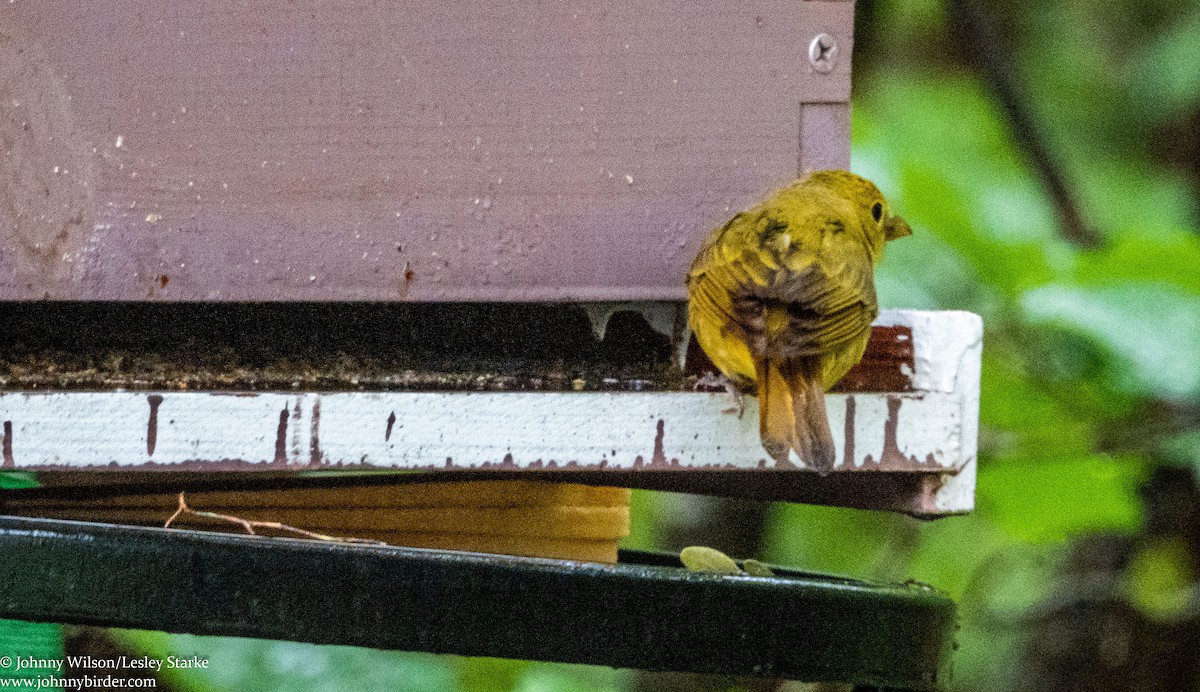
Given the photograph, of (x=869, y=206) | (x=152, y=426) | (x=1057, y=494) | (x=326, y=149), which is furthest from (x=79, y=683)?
(x=1057, y=494)

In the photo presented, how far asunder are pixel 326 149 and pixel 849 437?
0.90m

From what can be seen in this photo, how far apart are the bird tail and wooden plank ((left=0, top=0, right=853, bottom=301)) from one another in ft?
0.89

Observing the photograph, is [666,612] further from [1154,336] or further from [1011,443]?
A: [1011,443]

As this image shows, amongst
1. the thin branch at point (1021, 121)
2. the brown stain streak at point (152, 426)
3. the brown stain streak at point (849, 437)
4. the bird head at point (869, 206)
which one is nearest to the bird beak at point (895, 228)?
the bird head at point (869, 206)

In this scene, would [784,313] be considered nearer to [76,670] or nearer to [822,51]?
[822,51]

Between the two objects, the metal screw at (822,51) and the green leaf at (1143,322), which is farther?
the green leaf at (1143,322)

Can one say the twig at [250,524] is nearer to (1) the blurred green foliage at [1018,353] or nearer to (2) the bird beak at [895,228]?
(1) the blurred green foliage at [1018,353]

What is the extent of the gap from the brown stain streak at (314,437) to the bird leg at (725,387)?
57 cm

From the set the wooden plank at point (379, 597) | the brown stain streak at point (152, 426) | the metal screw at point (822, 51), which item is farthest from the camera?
the metal screw at point (822, 51)

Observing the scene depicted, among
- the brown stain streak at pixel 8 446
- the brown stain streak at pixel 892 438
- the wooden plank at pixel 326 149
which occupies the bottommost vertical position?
the brown stain streak at pixel 8 446

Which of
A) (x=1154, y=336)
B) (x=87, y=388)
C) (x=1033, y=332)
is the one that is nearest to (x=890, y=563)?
(x=1033, y=332)

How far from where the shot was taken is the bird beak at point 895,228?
2934 millimetres

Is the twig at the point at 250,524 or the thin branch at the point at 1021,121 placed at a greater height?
the thin branch at the point at 1021,121

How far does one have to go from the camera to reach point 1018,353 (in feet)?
10.5
